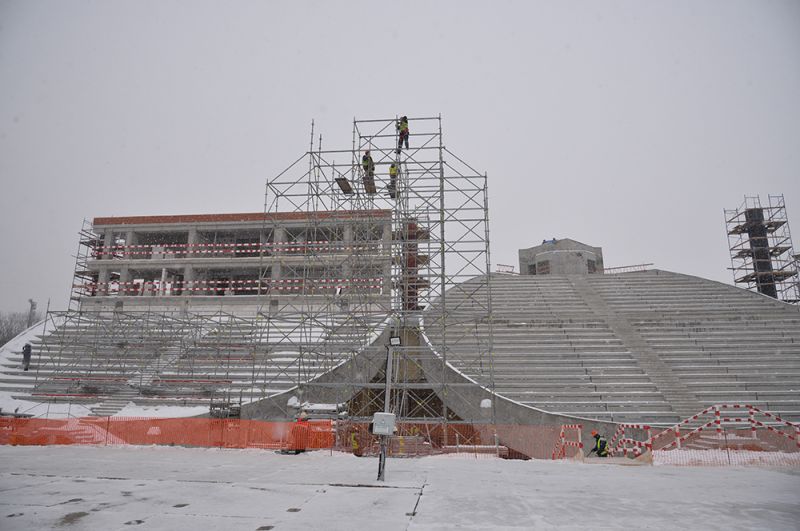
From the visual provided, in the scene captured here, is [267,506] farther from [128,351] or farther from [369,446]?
[128,351]

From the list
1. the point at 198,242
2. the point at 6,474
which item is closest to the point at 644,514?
the point at 6,474

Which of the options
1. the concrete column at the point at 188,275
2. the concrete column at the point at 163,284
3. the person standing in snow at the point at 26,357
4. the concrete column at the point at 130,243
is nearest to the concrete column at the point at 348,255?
the concrete column at the point at 188,275

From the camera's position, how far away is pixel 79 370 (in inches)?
885

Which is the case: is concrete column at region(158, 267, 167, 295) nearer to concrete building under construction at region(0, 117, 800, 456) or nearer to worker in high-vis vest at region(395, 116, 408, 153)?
concrete building under construction at region(0, 117, 800, 456)

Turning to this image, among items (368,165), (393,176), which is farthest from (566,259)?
(368,165)

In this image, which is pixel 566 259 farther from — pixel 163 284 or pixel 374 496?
pixel 374 496

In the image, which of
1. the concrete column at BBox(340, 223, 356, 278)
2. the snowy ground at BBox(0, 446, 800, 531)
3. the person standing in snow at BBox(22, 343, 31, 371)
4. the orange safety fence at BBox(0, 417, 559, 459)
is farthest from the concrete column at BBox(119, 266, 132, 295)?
the snowy ground at BBox(0, 446, 800, 531)

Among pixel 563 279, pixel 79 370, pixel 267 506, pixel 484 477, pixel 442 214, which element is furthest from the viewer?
pixel 563 279

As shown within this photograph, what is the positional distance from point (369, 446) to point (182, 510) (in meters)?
9.74

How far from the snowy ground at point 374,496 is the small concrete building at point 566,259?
3152cm

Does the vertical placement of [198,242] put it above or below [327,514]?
above

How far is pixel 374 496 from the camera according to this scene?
6.52 m

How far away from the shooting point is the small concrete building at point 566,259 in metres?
40.6

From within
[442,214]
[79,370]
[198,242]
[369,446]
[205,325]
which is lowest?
[369,446]
